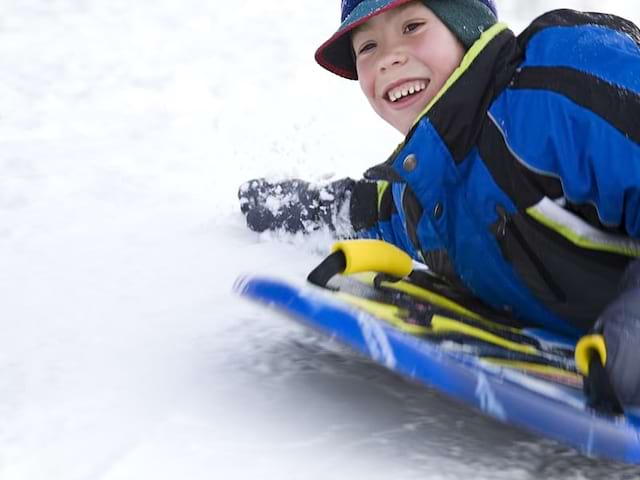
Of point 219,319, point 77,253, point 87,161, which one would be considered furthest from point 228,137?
point 219,319

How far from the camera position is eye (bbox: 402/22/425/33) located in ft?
5.57

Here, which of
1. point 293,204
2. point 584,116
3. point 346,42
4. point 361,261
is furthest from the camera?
point 293,204

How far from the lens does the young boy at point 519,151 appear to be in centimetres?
137

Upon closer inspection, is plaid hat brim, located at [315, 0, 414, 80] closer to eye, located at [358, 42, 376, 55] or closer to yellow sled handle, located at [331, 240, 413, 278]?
eye, located at [358, 42, 376, 55]

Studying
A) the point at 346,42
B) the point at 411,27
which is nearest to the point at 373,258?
the point at 411,27

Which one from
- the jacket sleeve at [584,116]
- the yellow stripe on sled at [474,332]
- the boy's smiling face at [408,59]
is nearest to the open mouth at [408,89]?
the boy's smiling face at [408,59]

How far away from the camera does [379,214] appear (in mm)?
2100

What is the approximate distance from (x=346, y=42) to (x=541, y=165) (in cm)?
68

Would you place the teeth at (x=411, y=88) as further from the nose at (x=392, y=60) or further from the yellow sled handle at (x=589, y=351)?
the yellow sled handle at (x=589, y=351)

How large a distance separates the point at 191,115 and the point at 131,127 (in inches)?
12.5

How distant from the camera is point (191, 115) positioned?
144 inches

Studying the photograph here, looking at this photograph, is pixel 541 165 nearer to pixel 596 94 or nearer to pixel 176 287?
pixel 596 94

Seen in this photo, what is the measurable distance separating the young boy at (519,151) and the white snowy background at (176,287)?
0.34 m

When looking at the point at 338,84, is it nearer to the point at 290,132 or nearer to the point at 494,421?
the point at 290,132
